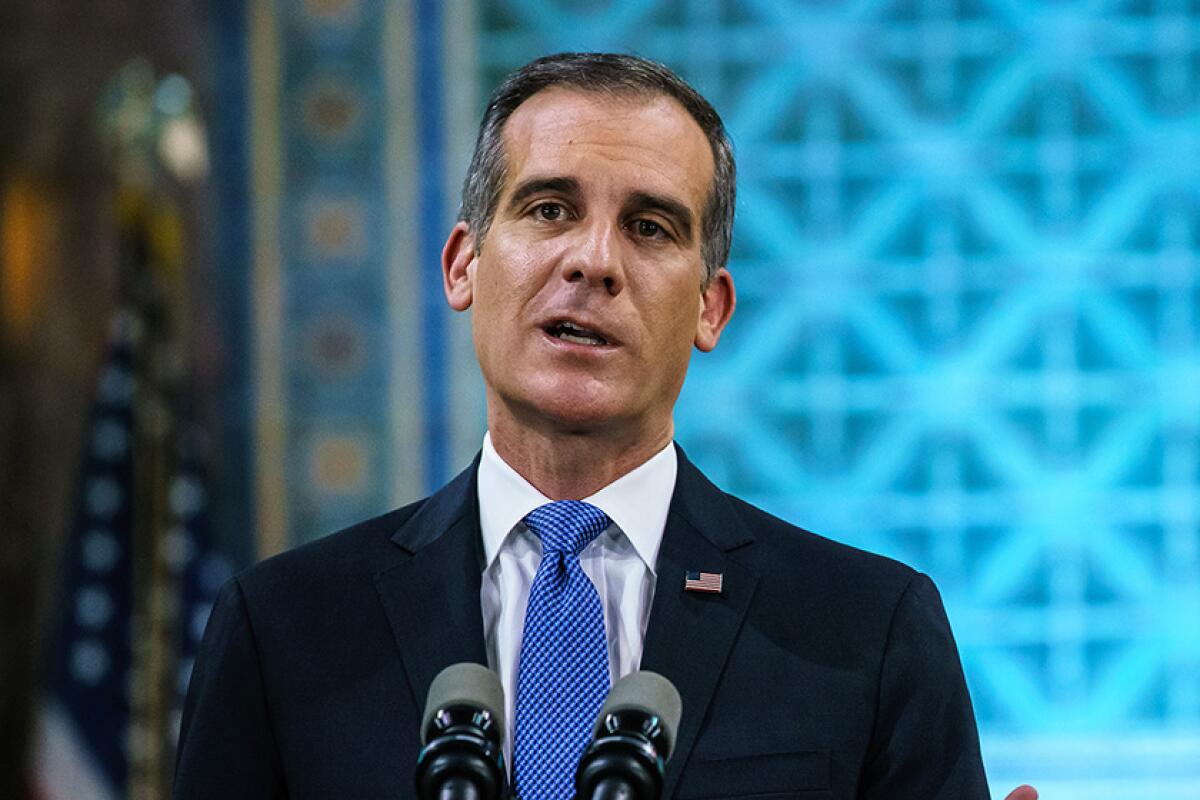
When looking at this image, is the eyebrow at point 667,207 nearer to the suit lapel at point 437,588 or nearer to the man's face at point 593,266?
the man's face at point 593,266

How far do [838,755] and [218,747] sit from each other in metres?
0.65

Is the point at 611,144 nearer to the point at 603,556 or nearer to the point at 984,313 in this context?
the point at 603,556

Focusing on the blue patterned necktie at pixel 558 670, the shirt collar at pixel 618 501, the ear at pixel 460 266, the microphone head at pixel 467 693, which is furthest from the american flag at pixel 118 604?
the microphone head at pixel 467 693

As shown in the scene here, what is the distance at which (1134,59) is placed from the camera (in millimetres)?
6453

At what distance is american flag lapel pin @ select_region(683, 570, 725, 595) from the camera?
1794mm

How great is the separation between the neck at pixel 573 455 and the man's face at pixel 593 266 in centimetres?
2

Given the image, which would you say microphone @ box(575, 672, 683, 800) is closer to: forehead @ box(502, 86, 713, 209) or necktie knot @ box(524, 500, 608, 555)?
necktie knot @ box(524, 500, 608, 555)

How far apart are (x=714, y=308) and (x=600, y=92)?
312mm

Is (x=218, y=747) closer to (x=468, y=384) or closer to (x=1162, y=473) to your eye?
(x=468, y=384)

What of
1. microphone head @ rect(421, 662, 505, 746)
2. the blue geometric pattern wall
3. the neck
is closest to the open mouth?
the neck

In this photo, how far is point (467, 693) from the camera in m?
1.24

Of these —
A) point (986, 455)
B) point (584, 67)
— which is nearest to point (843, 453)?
point (986, 455)

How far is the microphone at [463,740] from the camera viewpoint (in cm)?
117

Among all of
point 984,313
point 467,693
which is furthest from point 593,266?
point 984,313
